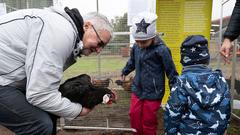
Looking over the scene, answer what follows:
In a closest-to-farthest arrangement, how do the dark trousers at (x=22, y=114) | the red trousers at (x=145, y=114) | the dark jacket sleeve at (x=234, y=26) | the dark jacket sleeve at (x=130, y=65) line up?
the dark trousers at (x=22, y=114) < the dark jacket sleeve at (x=234, y=26) < the red trousers at (x=145, y=114) < the dark jacket sleeve at (x=130, y=65)

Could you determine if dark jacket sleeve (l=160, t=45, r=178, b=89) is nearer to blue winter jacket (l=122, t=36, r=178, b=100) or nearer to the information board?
blue winter jacket (l=122, t=36, r=178, b=100)

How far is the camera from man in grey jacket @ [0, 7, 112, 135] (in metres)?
2.08

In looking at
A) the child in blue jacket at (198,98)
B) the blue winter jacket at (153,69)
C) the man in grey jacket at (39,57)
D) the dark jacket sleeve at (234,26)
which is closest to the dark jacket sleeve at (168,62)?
the blue winter jacket at (153,69)

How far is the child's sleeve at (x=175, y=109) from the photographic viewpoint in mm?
2887

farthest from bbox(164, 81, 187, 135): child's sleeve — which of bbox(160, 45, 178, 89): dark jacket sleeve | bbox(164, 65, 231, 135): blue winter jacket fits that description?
bbox(160, 45, 178, 89): dark jacket sleeve

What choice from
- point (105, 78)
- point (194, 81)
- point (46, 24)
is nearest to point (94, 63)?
point (105, 78)

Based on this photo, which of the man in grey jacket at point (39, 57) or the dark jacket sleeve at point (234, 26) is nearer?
the man in grey jacket at point (39, 57)

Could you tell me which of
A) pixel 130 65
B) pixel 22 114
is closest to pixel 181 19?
pixel 130 65

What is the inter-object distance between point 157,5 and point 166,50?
153 cm

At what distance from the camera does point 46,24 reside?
83.0 inches

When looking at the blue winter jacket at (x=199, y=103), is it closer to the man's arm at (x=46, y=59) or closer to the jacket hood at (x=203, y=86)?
the jacket hood at (x=203, y=86)

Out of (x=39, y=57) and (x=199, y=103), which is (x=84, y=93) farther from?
(x=199, y=103)

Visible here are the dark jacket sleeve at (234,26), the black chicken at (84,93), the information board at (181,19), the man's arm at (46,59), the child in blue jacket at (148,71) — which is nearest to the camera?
the man's arm at (46,59)

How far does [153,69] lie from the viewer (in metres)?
4.07
